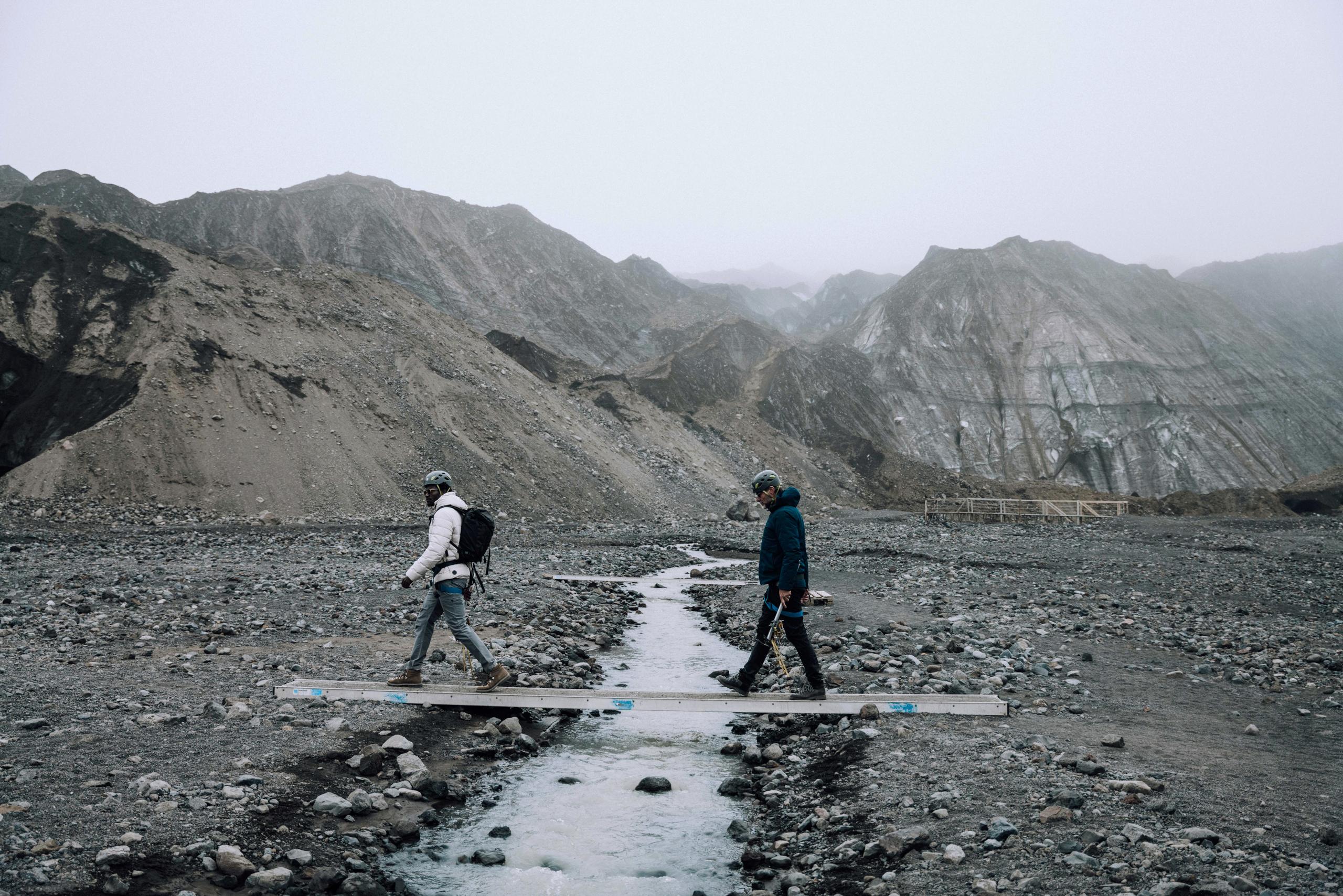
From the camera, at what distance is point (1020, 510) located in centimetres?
5647

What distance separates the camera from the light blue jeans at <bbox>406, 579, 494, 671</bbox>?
8516 mm

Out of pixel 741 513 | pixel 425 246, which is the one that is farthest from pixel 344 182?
pixel 741 513

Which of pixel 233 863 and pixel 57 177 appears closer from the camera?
pixel 233 863

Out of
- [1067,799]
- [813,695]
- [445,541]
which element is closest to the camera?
[1067,799]

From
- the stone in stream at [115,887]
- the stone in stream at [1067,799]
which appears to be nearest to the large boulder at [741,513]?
the stone in stream at [1067,799]

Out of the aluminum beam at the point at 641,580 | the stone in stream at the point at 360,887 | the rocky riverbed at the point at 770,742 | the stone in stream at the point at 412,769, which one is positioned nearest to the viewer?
the rocky riverbed at the point at 770,742

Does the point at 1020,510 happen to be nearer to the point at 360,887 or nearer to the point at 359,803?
the point at 359,803

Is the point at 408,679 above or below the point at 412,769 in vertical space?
above

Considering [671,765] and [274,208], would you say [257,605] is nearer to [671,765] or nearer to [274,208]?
[671,765]

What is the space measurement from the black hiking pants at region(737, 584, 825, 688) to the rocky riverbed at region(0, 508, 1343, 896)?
1.91 ft

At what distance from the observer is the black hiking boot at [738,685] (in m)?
8.92

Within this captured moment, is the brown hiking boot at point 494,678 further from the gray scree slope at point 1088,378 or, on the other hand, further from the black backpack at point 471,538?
the gray scree slope at point 1088,378

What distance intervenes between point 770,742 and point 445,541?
4.26m

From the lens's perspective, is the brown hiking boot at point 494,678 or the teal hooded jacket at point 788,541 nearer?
the teal hooded jacket at point 788,541
